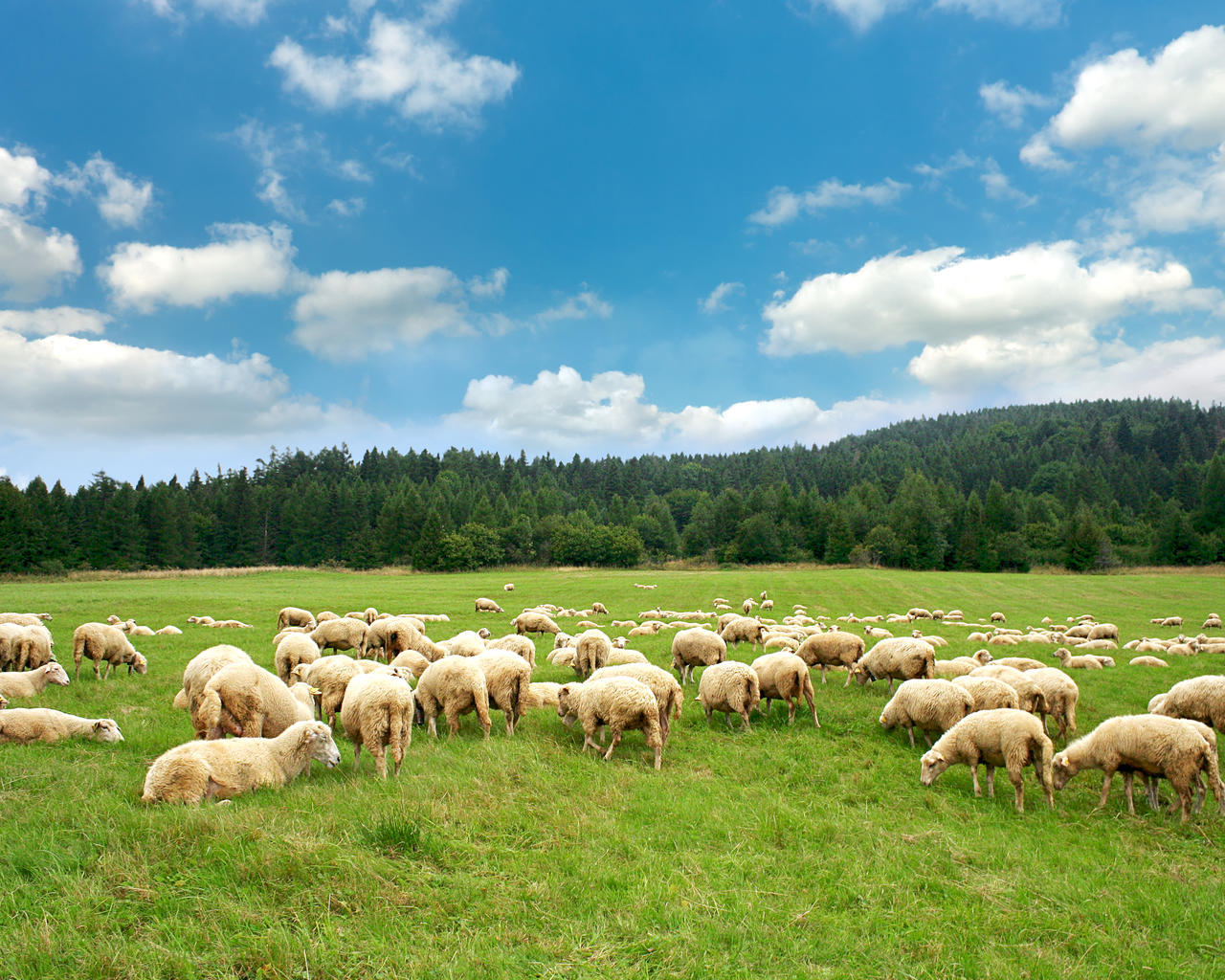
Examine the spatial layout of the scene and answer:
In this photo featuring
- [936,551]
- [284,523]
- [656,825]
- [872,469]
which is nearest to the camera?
[656,825]

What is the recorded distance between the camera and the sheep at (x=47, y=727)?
10.4 m

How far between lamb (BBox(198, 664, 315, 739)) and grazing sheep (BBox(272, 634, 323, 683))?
15.7 ft

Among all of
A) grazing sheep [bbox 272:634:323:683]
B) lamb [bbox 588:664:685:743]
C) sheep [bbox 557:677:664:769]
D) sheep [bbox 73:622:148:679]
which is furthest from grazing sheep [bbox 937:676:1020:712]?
sheep [bbox 73:622:148:679]

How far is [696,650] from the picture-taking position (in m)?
16.6

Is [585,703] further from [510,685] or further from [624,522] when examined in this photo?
[624,522]

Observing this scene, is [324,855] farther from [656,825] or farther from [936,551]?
[936,551]

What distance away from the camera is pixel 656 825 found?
24.8 ft

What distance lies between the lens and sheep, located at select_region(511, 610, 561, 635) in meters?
25.9

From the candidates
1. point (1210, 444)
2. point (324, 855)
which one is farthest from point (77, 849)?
point (1210, 444)

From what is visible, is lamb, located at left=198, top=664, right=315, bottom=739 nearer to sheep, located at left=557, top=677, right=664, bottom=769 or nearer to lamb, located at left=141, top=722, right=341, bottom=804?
lamb, located at left=141, top=722, right=341, bottom=804

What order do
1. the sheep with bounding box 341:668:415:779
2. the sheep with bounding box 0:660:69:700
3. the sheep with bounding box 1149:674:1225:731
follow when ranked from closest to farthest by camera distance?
the sheep with bounding box 341:668:415:779 < the sheep with bounding box 1149:674:1225:731 < the sheep with bounding box 0:660:69:700

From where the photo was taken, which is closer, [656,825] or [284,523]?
[656,825]

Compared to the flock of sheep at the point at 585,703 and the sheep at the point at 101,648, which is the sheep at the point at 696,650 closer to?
the flock of sheep at the point at 585,703

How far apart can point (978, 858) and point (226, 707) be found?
10.9 meters
